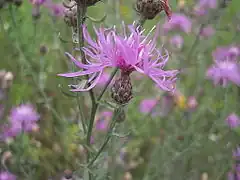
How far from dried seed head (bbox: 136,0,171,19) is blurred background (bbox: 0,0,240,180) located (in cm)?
36

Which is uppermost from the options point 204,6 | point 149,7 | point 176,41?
point 149,7

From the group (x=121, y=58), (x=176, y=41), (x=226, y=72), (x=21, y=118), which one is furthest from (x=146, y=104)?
(x=121, y=58)

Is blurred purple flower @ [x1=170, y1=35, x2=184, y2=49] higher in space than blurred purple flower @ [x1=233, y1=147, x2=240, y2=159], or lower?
higher

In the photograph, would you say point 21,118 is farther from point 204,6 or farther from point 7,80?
point 204,6

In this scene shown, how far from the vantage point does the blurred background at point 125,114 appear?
5.52 feet

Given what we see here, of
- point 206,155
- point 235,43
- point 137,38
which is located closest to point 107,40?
point 137,38

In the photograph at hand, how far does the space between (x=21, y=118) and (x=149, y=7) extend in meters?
0.96

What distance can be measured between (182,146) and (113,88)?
0.83 m

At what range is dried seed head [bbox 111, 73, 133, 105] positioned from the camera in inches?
40.5

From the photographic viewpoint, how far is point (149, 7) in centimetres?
114

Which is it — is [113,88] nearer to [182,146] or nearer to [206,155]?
[182,146]

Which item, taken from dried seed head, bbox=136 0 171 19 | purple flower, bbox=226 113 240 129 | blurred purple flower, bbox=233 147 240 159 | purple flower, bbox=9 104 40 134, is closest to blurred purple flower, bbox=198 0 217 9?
purple flower, bbox=226 113 240 129

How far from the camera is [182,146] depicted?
1787 mm

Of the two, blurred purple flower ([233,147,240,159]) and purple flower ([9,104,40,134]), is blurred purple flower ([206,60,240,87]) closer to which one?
blurred purple flower ([233,147,240,159])
